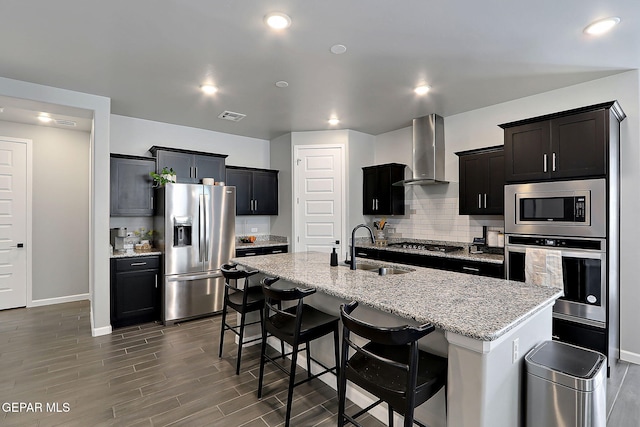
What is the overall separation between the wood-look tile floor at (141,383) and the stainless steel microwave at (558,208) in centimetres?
249

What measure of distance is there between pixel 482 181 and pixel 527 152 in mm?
764

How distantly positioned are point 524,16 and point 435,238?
3173mm

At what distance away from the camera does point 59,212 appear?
503 centimetres

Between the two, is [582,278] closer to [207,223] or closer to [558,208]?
[558,208]

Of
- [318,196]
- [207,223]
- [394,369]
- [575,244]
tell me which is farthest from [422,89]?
[207,223]

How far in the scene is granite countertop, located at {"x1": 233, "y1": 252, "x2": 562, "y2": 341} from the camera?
151 centimetres

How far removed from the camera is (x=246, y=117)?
4.73 meters

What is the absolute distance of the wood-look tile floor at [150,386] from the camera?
2.24 meters

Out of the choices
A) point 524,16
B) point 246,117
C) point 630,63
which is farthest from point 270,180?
point 630,63

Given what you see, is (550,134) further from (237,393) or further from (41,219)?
(41,219)

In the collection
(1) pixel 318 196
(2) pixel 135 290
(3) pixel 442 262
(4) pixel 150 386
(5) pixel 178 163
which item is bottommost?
(4) pixel 150 386

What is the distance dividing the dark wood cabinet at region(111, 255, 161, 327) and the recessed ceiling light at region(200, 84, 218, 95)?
7.42ft

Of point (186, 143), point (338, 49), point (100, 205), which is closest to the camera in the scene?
point (338, 49)

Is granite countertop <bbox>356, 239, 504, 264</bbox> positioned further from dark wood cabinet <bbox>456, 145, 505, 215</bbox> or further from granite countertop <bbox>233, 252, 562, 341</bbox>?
granite countertop <bbox>233, 252, 562, 341</bbox>
